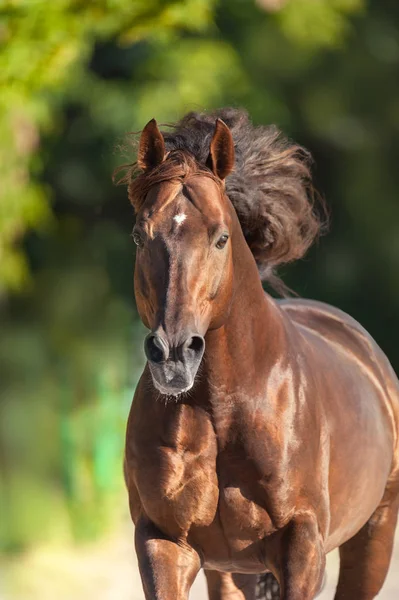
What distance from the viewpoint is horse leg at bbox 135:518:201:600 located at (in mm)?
3611

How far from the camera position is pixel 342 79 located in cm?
945

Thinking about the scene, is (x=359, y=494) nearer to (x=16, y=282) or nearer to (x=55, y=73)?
(x=55, y=73)

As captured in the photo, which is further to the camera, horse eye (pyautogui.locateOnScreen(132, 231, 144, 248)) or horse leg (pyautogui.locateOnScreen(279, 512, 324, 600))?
horse leg (pyautogui.locateOnScreen(279, 512, 324, 600))

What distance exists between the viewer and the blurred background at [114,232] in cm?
880

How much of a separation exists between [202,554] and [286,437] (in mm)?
467

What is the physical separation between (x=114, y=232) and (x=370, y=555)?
5017 mm

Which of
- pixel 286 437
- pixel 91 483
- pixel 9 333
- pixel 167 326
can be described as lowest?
pixel 91 483

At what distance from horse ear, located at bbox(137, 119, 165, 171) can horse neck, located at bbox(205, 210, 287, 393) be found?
31 centimetres

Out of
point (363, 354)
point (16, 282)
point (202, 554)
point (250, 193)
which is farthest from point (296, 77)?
point (202, 554)

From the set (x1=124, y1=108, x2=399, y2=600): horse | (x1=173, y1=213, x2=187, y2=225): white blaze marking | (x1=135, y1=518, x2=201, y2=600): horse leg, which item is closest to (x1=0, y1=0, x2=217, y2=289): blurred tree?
(x1=124, y1=108, x2=399, y2=600): horse

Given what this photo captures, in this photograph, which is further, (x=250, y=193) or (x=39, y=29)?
(x=39, y=29)

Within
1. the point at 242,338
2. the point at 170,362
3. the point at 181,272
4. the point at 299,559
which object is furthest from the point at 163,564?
the point at 181,272

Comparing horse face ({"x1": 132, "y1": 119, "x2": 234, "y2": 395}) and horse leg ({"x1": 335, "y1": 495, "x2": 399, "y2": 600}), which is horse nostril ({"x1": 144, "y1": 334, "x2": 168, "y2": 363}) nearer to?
horse face ({"x1": 132, "y1": 119, "x2": 234, "y2": 395})

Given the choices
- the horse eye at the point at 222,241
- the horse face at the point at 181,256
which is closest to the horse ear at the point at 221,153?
the horse face at the point at 181,256
